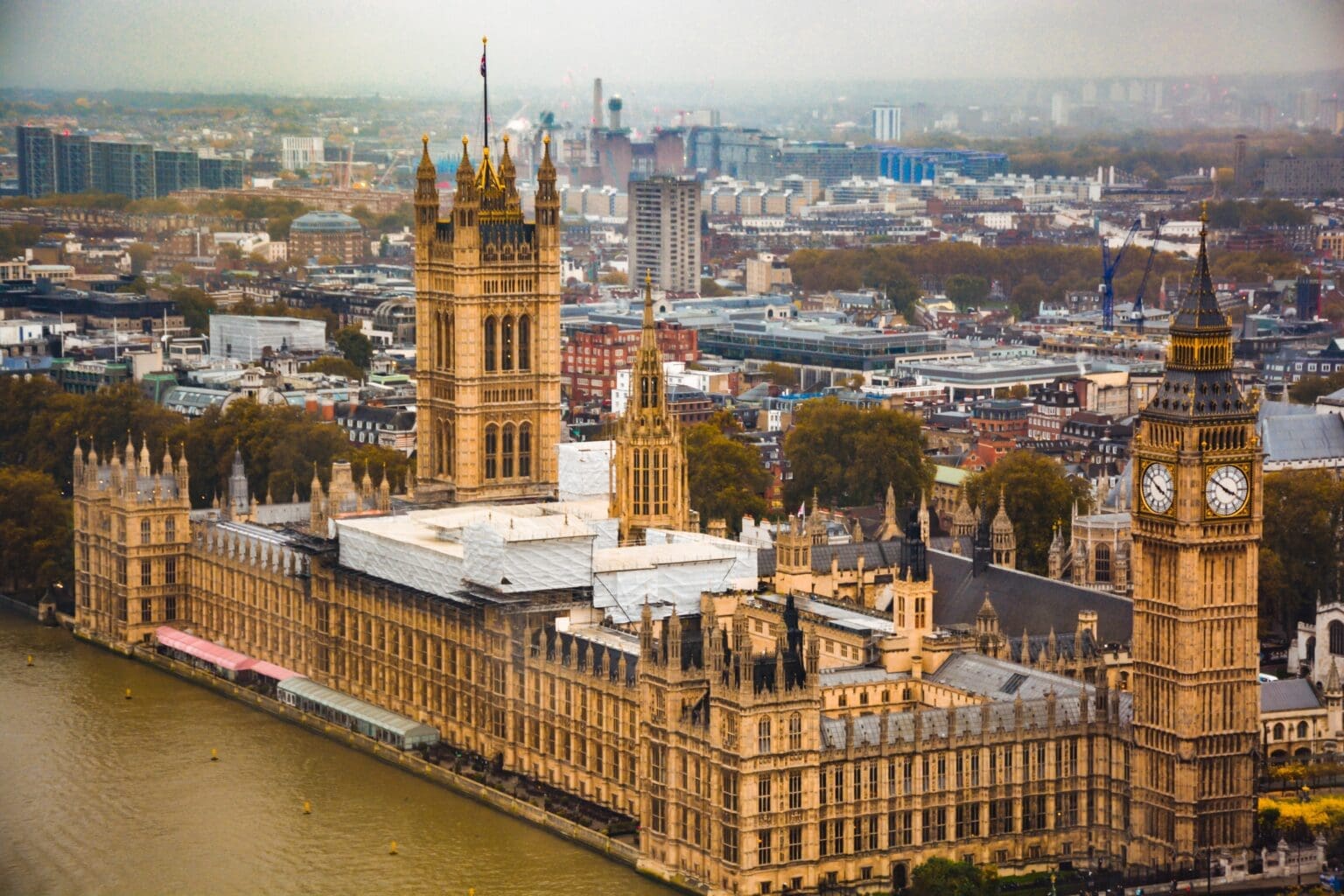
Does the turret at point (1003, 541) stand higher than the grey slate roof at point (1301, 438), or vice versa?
the grey slate roof at point (1301, 438)

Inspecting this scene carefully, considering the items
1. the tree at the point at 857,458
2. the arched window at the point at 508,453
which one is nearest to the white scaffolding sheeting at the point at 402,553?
the arched window at the point at 508,453

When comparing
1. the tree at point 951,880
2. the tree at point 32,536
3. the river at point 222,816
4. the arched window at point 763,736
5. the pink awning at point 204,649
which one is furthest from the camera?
the tree at point 32,536

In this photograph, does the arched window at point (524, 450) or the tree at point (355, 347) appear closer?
the arched window at point (524, 450)

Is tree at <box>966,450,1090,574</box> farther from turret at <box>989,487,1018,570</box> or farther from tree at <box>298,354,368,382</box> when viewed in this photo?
tree at <box>298,354,368,382</box>

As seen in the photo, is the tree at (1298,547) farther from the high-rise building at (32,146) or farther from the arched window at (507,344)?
the high-rise building at (32,146)

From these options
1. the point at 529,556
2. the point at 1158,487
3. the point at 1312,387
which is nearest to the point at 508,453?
the point at 529,556

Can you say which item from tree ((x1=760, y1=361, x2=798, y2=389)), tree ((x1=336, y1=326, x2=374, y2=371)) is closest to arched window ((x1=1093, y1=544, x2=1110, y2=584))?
tree ((x1=336, y1=326, x2=374, y2=371))
